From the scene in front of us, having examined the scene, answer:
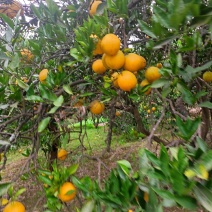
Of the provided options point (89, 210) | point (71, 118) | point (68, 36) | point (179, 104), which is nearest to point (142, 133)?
point (179, 104)

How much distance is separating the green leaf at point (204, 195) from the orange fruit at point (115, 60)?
74cm

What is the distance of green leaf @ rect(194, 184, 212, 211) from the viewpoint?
710 millimetres

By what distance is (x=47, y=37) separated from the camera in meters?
1.69

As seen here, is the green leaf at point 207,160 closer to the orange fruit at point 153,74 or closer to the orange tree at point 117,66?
the orange tree at point 117,66

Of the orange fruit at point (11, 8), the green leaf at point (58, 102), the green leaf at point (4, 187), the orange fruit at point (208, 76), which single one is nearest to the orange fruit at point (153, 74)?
the green leaf at point (58, 102)

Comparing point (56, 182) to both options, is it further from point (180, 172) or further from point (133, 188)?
point (180, 172)

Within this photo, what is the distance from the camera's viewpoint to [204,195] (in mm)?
729

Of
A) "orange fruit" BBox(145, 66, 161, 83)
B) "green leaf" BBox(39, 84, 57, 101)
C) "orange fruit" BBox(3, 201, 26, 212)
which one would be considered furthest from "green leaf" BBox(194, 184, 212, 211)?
"orange fruit" BBox(3, 201, 26, 212)

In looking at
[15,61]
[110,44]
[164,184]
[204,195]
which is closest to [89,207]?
[164,184]

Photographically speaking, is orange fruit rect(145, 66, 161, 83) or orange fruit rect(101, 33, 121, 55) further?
orange fruit rect(145, 66, 161, 83)

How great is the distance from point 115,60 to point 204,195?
0.77 m

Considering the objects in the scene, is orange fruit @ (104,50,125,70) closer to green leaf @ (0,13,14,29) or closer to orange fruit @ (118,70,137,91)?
orange fruit @ (118,70,137,91)

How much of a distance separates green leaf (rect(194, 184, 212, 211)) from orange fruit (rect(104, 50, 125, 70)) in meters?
0.74

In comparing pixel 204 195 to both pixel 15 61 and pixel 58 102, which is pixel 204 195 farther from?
pixel 15 61
